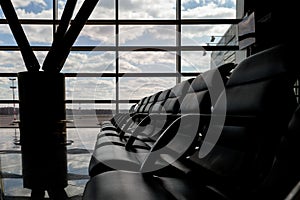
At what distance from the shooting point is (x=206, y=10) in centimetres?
780

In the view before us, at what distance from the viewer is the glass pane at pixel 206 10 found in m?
7.75

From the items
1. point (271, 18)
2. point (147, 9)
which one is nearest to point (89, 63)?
point (147, 9)

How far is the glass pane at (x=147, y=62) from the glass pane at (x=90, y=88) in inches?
20.5

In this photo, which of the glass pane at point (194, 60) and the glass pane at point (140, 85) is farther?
the glass pane at point (194, 60)

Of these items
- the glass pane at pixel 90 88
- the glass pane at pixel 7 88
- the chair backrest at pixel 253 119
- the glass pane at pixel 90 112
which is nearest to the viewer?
the chair backrest at pixel 253 119

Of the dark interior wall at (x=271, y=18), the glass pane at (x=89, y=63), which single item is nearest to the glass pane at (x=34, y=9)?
the glass pane at (x=89, y=63)

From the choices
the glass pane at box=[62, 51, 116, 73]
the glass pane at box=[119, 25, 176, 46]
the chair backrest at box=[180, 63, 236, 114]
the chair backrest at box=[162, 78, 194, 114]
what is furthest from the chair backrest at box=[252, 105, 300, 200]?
the glass pane at box=[119, 25, 176, 46]

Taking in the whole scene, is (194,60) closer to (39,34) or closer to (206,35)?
(206,35)

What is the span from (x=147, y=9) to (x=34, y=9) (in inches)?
109

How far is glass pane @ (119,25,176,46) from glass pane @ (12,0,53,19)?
1860 millimetres

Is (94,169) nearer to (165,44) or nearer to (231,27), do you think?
(165,44)

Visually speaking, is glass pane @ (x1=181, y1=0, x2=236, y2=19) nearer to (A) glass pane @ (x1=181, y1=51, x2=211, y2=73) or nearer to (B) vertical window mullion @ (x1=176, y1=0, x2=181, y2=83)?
(B) vertical window mullion @ (x1=176, y1=0, x2=181, y2=83)

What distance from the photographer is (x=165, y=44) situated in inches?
311

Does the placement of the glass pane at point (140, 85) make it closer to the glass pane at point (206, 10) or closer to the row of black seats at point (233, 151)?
the glass pane at point (206, 10)
